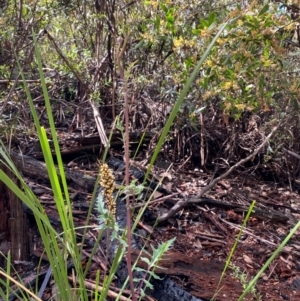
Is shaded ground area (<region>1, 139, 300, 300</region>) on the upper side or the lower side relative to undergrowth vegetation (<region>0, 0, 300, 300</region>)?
lower

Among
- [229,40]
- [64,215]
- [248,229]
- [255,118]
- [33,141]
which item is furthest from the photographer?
[255,118]

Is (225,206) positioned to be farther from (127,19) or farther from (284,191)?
(127,19)

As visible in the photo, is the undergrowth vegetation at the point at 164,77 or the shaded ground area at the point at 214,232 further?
the undergrowth vegetation at the point at 164,77

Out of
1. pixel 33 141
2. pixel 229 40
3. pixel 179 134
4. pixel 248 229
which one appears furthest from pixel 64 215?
pixel 179 134

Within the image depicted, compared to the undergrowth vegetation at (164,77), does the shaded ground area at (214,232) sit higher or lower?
lower

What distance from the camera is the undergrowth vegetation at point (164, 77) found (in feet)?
8.96

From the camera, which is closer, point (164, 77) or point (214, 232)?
point (214, 232)

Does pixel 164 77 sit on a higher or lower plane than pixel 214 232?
higher

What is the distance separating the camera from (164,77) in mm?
3787

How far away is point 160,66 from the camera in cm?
387

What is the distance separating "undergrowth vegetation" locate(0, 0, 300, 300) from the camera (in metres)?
2.73

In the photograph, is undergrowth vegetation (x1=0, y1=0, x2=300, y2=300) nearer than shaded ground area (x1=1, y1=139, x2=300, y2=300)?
No

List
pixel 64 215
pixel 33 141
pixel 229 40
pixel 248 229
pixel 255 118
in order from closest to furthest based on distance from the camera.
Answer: pixel 64 215 < pixel 229 40 < pixel 248 229 < pixel 33 141 < pixel 255 118

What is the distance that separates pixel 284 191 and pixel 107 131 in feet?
4.92
